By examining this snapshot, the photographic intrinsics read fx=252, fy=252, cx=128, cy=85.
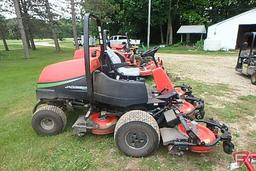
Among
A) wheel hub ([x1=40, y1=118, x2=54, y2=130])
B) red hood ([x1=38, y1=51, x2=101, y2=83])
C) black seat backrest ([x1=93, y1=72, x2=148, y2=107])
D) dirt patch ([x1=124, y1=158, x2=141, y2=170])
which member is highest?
red hood ([x1=38, y1=51, x2=101, y2=83])

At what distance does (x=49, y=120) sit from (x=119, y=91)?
48.9 inches

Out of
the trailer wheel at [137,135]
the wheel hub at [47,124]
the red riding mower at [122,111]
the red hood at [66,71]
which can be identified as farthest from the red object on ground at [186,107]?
the wheel hub at [47,124]

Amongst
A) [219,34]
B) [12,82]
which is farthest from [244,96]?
[219,34]

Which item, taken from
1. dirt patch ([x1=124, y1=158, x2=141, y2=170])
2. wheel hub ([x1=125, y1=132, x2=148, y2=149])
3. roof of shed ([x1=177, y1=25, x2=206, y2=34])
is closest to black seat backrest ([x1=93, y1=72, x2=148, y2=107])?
wheel hub ([x1=125, y1=132, x2=148, y2=149])

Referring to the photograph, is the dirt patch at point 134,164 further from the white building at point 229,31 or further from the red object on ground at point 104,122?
the white building at point 229,31

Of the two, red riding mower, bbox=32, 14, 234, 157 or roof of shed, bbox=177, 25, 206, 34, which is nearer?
red riding mower, bbox=32, 14, 234, 157

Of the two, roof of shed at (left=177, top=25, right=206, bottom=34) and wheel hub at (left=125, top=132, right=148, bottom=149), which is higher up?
roof of shed at (left=177, top=25, right=206, bottom=34)

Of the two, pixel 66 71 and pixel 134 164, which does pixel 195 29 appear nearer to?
pixel 66 71

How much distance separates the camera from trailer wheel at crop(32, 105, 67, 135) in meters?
3.78

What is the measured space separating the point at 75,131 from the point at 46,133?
A: 0.58 meters

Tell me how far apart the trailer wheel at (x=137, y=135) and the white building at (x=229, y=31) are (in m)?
18.4

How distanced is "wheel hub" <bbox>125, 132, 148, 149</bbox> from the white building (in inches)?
725

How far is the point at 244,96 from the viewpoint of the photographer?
6.17 m

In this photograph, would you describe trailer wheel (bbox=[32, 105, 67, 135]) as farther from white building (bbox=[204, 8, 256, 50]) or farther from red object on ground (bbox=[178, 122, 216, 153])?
white building (bbox=[204, 8, 256, 50])
